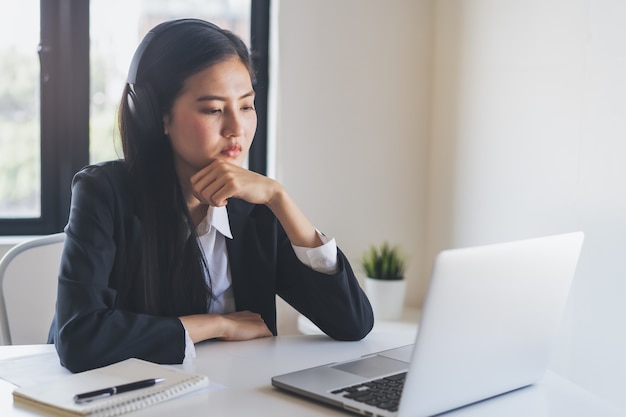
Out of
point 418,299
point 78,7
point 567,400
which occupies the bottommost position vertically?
point 418,299

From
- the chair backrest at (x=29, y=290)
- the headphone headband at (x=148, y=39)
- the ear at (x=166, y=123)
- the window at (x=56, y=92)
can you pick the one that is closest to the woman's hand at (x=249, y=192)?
the ear at (x=166, y=123)

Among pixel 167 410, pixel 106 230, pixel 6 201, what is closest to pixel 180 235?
pixel 106 230

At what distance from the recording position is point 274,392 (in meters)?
1.13

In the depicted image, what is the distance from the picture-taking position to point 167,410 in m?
1.04

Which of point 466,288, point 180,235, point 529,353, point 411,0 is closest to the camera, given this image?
point 466,288

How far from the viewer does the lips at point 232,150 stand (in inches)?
60.6

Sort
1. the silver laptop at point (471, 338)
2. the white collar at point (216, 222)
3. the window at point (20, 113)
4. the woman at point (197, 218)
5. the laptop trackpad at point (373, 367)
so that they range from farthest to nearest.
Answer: the window at point (20, 113) → the white collar at point (216, 222) → the woman at point (197, 218) → the laptop trackpad at point (373, 367) → the silver laptop at point (471, 338)

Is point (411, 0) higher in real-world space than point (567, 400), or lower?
higher

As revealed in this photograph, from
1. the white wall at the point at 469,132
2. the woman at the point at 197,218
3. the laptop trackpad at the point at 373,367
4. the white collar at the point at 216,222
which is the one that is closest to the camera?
the laptop trackpad at the point at 373,367

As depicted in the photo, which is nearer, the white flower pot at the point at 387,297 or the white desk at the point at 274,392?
the white desk at the point at 274,392

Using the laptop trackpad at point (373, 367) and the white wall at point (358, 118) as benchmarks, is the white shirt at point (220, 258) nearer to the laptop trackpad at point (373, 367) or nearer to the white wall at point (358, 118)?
the laptop trackpad at point (373, 367)

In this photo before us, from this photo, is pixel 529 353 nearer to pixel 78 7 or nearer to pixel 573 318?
pixel 573 318

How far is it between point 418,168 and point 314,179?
0.39 metres

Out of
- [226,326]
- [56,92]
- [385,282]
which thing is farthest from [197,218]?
[56,92]
